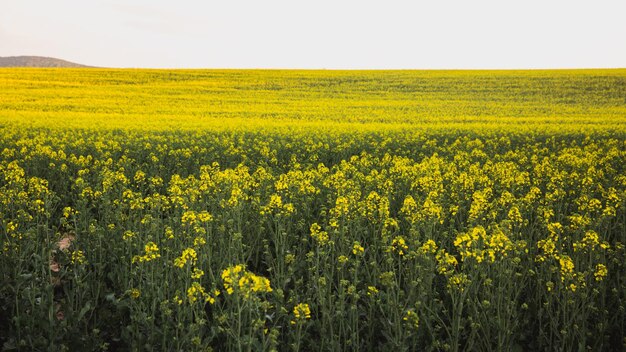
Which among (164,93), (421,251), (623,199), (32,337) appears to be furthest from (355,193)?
(164,93)

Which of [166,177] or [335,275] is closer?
[335,275]

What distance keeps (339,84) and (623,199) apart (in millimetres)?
35470

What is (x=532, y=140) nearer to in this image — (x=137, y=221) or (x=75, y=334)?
(x=137, y=221)

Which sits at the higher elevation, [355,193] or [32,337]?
[355,193]

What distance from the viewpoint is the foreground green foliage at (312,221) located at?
486 centimetres

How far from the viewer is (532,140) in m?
17.7
